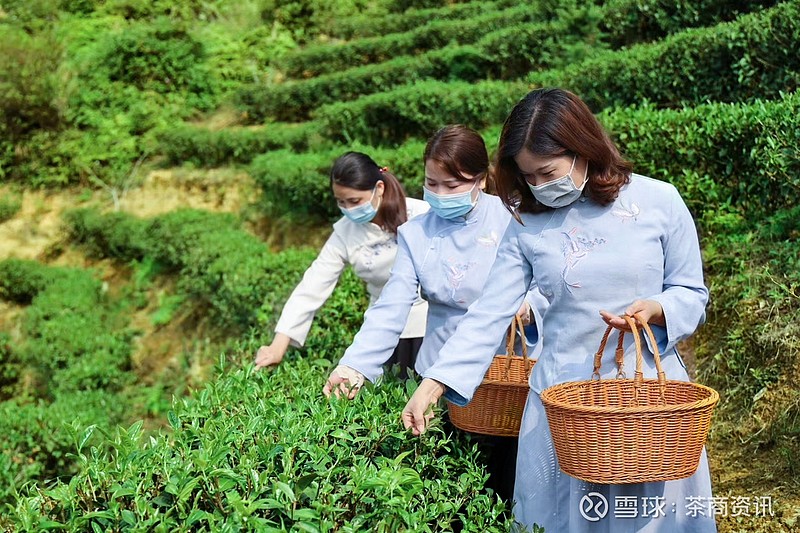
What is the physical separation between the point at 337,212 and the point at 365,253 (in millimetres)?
4103

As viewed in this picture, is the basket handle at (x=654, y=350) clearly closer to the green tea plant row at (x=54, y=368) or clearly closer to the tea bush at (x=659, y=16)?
the green tea plant row at (x=54, y=368)

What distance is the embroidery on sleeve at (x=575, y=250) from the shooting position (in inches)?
94.1

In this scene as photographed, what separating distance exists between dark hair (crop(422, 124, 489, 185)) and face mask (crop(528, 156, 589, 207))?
2.42 feet

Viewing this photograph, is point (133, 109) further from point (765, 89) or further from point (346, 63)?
point (765, 89)

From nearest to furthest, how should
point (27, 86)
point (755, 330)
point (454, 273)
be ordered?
point (454, 273) → point (755, 330) → point (27, 86)

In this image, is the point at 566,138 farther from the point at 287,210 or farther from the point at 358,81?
the point at 358,81

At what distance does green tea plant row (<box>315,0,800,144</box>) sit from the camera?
18.0 ft

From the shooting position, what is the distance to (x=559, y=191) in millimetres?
2396

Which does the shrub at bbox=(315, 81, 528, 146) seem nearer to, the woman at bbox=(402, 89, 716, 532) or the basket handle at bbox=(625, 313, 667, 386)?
the woman at bbox=(402, 89, 716, 532)

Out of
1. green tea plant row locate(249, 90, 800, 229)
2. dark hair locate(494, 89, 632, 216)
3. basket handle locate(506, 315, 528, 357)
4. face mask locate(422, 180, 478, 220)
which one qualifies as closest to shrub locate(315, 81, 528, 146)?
green tea plant row locate(249, 90, 800, 229)

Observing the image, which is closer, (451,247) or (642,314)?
(642,314)

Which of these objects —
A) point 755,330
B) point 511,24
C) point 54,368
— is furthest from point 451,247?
point 511,24

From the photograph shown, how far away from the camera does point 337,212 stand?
816cm

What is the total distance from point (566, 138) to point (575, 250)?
0.33m
